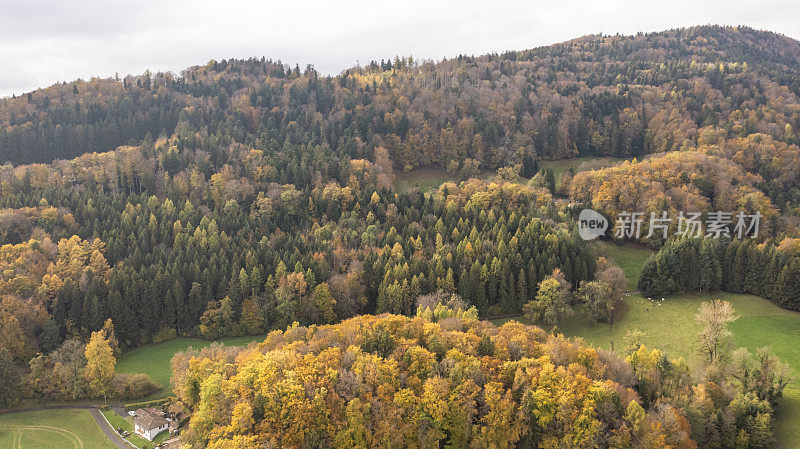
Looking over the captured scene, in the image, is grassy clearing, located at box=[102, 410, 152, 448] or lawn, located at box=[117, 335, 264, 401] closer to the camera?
grassy clearing, located at box=[102, 410, 152, 448]

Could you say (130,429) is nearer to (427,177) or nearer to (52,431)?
(52,431)

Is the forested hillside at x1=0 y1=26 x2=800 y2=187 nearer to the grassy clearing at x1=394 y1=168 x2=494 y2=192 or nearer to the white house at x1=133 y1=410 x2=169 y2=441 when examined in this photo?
the grassy clearing at x1=394 y1=168 x2=494 y2=192

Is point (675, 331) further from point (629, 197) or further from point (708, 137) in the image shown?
point (708, 137)

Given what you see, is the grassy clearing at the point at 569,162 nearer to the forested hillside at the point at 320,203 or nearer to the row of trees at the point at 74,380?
the forested hillside at the point at 320,203

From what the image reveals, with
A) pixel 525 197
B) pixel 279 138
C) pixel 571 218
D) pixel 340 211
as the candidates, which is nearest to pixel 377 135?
pixel 279 138

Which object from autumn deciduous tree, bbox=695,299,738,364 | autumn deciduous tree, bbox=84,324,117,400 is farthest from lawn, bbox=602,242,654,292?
autumn deciduous tree, bbox=84,324,117,400

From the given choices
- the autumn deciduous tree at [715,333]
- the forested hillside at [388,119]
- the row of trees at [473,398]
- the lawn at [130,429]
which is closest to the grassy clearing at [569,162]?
the forested hillside at [388,119]
